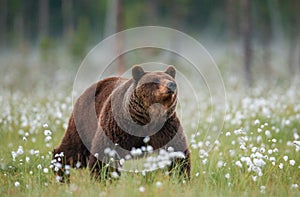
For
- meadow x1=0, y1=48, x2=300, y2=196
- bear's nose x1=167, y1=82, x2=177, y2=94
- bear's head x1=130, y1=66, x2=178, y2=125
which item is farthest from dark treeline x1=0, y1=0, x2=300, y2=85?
bear's nose x1=167, y1=82, x2=177, y2=94

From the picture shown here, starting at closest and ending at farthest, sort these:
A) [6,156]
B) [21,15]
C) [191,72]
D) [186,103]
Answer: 1. [6,156]
2. [186,103]
3. [191,72]
4. [21,15]

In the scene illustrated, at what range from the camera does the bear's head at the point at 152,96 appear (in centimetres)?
501

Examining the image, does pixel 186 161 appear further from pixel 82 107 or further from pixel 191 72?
pixel 191 72

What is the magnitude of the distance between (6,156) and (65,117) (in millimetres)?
2733

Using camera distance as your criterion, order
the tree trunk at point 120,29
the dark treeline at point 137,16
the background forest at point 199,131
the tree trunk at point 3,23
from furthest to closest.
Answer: the tree trunk at point 3,23, the dark treeline at point 137,16, the tree trunk at point 120,29, the background forest at point 199,131

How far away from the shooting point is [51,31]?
44.8 m

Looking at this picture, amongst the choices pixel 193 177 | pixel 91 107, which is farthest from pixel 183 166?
pixel 91 107

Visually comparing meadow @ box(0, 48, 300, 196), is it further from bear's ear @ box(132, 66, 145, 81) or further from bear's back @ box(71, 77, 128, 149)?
bear's ear @ box(132, 66, 145, 81)

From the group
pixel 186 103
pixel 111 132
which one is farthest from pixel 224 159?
pixel 186 103

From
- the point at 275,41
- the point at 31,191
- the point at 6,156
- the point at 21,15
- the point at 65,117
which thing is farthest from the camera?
the point at 21,15

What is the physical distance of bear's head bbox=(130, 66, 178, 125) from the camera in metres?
5.01

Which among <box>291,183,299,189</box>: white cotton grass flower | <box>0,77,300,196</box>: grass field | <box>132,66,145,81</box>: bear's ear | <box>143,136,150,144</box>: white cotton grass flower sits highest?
<box>132,66,145,81</box>: bear's ear

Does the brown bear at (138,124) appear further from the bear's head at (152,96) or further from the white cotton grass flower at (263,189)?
the white cotton grass flower at (263,189)

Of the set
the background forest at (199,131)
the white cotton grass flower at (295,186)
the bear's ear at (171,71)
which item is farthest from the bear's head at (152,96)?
the white cotton grass flower at (295,186)
